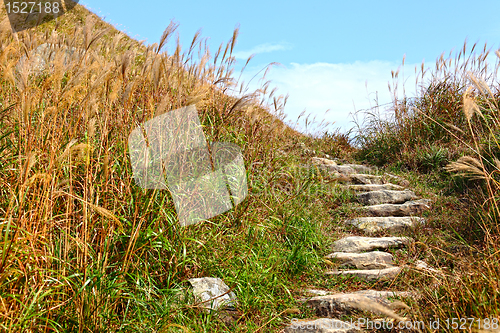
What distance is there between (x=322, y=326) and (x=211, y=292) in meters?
0.77

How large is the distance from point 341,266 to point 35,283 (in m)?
2.61

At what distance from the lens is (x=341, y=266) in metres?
3.44

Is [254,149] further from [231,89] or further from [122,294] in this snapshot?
[122,294]

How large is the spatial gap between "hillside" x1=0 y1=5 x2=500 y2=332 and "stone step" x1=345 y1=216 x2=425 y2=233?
25 millimetres

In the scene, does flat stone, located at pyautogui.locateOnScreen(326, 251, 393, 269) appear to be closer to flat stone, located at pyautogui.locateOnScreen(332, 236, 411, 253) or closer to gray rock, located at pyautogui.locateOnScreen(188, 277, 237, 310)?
flat stone, located at pyautogui.locateOnScreen(332, 236, 411, 253)

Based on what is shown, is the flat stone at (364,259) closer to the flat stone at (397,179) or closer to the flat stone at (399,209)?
the flat stone at (399,209)

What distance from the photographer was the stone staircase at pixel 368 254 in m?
2.33

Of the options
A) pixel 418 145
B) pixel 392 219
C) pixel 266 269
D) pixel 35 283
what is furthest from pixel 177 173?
pixel 418 145

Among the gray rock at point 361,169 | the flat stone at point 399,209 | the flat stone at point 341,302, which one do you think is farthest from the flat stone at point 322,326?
the gray rock at point 361,169

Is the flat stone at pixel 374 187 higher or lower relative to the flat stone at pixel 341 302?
higher

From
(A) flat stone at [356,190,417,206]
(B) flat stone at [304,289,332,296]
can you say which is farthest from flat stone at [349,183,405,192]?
(B) flat stone at [304,289,332,296]

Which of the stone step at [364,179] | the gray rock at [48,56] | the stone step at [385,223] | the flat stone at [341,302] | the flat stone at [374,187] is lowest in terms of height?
the flat stone at [341,302]

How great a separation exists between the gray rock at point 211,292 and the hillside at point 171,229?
0.04 metres

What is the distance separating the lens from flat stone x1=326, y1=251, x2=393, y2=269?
3.41m
